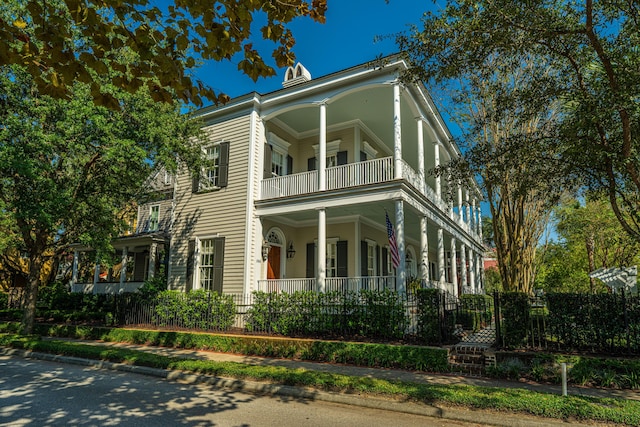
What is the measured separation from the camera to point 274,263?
16.2m

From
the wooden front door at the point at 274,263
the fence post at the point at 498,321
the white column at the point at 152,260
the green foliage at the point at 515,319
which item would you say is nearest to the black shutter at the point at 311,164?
the wooden front door at the point at 274,263

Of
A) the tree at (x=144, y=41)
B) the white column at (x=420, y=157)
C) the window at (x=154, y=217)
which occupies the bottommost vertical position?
the tree at (x=144, y=41)

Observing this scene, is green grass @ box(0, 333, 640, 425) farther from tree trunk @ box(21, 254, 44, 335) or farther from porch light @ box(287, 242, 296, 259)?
porch light @ box(287, 242, 296, 259)

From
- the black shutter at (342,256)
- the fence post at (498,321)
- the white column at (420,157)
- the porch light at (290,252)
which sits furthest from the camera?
the porch light at (290,252)

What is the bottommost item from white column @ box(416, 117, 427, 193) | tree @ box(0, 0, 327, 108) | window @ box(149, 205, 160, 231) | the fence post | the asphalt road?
the asphalt road

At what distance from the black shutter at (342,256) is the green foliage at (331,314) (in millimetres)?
4107

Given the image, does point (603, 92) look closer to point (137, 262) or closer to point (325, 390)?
point (325, 390)

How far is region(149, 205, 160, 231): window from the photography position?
64.3 ft

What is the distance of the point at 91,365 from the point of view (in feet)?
30.5

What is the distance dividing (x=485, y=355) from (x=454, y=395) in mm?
3244

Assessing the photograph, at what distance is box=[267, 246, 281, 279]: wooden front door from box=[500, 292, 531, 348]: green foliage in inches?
356

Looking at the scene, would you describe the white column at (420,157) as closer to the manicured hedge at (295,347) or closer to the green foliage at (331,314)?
the green foliage at (331,314)

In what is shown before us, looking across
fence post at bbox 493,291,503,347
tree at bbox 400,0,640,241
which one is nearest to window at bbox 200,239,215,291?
fence post at bbox 493,291,503,347

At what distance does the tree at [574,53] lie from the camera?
617 cm
